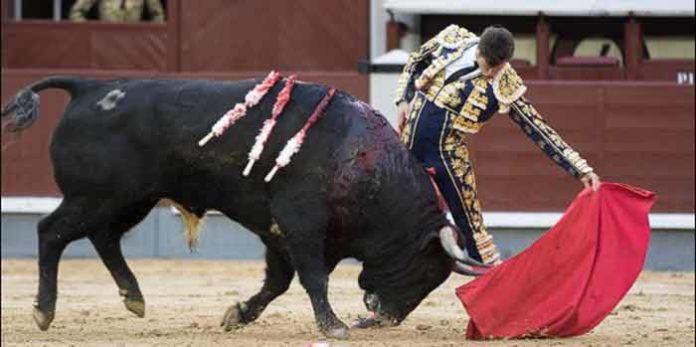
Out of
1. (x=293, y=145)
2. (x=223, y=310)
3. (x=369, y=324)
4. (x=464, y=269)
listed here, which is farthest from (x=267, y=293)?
(x=223, y=310)

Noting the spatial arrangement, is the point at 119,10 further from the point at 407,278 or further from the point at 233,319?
the point at 407,278

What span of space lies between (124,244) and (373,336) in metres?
5.42

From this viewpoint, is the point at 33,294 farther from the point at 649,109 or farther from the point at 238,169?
the point at 649,109

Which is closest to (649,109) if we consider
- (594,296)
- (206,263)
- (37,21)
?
(206,263)

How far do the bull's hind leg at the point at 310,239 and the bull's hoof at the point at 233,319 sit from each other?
52 centimetres

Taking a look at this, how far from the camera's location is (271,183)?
7.61m

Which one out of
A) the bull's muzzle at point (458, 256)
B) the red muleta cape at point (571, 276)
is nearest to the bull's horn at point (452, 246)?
the bull's muzzle at point (458, 256)

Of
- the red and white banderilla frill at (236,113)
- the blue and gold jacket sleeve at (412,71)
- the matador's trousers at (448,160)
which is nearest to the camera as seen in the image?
the red and white banderilla frill at (236,113)

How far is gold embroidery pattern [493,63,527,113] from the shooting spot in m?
7.63

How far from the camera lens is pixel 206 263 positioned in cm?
1279

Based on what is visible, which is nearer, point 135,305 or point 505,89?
point 505,89

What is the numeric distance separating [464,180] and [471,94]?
1.16 feet

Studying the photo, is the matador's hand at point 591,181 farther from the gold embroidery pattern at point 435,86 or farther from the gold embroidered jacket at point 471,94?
the gold embroidery pattern at point 435,86

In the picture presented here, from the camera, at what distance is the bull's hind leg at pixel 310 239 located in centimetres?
755
